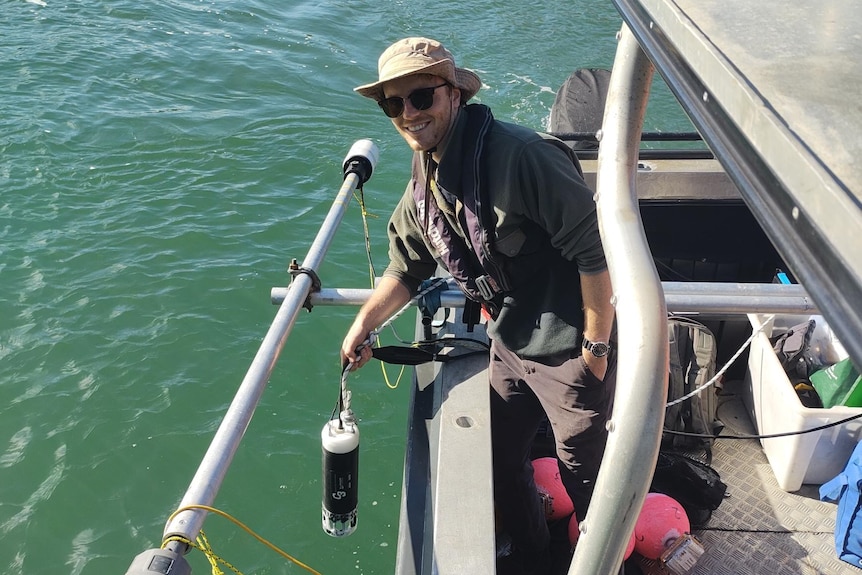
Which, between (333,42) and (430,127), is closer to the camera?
(430,127)

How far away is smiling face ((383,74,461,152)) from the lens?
2430mm

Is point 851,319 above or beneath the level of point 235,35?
above

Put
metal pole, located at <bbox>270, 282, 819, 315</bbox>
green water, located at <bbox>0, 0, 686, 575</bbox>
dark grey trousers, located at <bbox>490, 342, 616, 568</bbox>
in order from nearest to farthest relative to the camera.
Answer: metal pole, located at <bbox>270, 282, 819, 315</bbox> < dark grey trousers, located at <bbox>490, 342, 616, 568</bbox> < green water, located at <bbox>0, 0, 686, 575</bbox>

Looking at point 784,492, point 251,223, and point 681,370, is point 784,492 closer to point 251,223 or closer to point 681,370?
point 681,370

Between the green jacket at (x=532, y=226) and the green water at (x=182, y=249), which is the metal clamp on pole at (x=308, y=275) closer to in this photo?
the green jacket at (x=532, y=226)

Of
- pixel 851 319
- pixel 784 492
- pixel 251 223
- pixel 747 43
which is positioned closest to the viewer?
pixel 851 319

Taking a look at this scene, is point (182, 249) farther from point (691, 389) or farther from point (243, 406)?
point (243, 406)

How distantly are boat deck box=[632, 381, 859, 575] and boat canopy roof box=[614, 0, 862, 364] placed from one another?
2.75 metres

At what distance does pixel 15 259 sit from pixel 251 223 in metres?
2.19

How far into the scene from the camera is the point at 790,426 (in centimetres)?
358

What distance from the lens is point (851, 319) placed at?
0.59m

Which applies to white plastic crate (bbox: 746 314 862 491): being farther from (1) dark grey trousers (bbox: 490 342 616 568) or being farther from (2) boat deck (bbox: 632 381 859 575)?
(1) dark grey trousers (bbox: 490 342 616 568)

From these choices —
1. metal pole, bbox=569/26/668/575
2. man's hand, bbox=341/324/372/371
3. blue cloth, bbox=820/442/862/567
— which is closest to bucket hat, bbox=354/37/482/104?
man's hand, bbox=341/324/372/371

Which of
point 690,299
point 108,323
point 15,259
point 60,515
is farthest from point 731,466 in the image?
point 15,259
